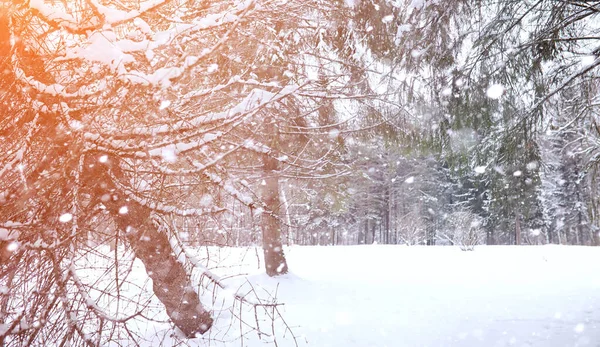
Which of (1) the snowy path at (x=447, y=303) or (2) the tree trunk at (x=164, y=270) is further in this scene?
(1) the snowy path at (x=447, y=303)

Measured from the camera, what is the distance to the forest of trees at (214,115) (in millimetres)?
2441

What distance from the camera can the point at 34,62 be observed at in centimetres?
269

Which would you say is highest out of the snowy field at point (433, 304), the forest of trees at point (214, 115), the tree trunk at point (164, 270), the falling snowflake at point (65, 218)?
the forest of trees at point (214, 115)

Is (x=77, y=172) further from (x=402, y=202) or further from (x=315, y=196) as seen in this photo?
(x=402, y=202)

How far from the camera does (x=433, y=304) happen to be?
21.8 feet

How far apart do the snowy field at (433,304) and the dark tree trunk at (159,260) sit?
30cm

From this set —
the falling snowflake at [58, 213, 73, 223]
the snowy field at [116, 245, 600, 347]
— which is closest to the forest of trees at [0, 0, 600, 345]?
the falling snowflake at [58, 213, 73, 223]

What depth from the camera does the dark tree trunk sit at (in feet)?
10.2

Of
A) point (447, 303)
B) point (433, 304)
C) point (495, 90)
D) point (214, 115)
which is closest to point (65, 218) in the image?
point (214, 115)

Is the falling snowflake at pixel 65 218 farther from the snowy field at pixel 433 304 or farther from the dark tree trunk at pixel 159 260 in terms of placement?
the snowy field at pixel 433 304

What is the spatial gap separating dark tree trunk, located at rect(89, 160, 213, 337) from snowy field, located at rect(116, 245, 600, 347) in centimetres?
30

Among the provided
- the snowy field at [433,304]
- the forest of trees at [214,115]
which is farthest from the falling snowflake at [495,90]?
the snowy field at [433,304]

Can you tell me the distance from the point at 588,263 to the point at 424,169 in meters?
19.7

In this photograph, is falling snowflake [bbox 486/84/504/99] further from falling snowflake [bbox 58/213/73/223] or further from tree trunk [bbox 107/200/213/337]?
falling snowflake [bbox 58/213/73/223]
